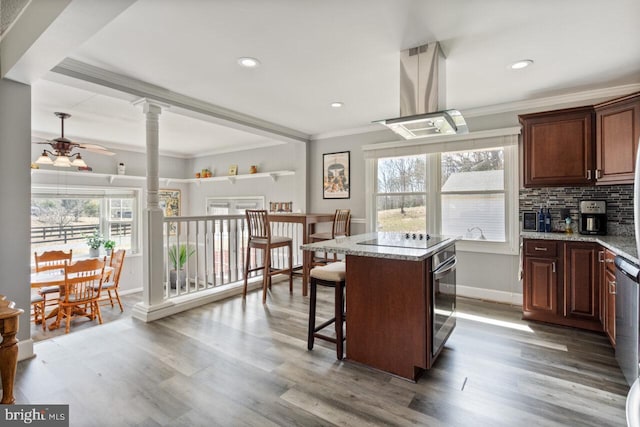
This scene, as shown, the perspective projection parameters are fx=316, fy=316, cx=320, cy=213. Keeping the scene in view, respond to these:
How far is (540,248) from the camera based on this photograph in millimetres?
3127

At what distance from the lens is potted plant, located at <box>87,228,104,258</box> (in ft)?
18.3

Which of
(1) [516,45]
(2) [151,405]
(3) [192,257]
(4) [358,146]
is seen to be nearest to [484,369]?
(2) [151,405]

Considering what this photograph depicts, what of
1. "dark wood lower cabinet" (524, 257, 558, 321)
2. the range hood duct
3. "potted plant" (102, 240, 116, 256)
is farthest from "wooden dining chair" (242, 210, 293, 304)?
"potted plant" (102, 240, 116, 256)

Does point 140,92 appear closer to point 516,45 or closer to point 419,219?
point 516,45

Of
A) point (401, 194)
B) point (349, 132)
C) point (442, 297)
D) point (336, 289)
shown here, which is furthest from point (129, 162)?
point (442, 297)

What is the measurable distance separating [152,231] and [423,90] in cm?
288

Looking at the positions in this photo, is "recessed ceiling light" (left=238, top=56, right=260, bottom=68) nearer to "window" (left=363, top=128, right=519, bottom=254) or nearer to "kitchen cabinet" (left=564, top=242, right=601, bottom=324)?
"window" (left=363, top=128, right=519, bottom=254)

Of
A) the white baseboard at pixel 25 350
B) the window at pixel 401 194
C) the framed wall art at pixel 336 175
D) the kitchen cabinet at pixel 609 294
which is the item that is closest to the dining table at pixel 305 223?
the framed wall art at pixel 336 175

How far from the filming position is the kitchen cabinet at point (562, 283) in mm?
2891

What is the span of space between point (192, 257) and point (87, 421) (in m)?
5.52

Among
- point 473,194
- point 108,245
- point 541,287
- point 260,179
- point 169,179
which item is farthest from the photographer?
point 169,179

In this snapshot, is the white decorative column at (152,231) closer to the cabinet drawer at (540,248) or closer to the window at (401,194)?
the window at (401,194)

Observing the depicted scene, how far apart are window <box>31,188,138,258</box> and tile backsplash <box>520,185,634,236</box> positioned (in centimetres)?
693

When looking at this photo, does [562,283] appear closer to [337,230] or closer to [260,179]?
[337,230]
